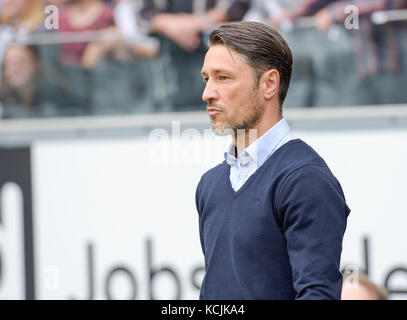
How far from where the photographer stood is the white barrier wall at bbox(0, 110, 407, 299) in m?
3.53

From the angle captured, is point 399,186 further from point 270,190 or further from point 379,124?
point 270,190

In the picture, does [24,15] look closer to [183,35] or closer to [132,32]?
[132,32]

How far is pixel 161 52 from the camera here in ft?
Answer: 12.8

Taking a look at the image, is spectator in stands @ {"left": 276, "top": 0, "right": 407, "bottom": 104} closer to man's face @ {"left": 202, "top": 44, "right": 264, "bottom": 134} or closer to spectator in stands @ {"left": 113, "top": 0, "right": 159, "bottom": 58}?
spectator in stands @ {"left": 113, "top": 0, "right": 159, "bottom": 58}

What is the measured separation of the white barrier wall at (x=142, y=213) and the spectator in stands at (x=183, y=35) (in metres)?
0.25

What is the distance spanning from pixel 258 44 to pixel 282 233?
0.39 metres

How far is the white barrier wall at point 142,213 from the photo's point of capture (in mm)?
3525

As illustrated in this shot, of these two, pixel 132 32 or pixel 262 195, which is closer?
pixel 262 195

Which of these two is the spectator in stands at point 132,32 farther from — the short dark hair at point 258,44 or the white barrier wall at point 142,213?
the short dark hair at point 258,44

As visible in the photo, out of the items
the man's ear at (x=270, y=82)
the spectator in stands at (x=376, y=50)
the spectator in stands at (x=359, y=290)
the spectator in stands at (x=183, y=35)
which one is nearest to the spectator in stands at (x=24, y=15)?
the spectator in stands at (x=183, y=35)

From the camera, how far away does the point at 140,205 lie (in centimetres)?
381

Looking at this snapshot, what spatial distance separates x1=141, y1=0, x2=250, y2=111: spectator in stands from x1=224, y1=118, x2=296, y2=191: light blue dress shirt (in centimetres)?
205

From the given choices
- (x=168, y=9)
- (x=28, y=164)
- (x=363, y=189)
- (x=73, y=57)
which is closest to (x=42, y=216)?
(x=28, y=164)
